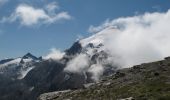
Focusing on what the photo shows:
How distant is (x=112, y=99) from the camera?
8581 cm

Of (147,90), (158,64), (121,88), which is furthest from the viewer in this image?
(158,64)

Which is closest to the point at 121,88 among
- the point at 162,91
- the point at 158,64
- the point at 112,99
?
the point at 112,99

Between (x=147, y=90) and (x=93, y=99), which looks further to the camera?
(x=93, y=99)

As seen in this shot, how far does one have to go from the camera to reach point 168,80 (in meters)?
93.6

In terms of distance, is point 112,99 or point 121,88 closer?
point 112,99

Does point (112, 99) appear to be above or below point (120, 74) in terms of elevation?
below

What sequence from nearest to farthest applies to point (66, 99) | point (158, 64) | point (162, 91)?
point (162, 91) → point (66, 99) → point (158, 64)

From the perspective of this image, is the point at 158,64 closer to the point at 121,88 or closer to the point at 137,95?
the point at 121,88

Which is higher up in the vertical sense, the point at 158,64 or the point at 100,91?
the point at 158,64

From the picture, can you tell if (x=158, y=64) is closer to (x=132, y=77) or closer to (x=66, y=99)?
(x=132, y=77)

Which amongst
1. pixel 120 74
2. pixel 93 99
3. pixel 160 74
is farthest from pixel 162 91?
pixel 120 74

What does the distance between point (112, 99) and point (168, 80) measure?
16.0m

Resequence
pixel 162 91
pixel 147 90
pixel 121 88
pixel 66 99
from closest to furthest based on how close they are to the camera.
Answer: pixel 162 91 → pixel 147 90 → pixel 121 88 → pixel 66 99

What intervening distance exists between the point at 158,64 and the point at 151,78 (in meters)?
26.6
